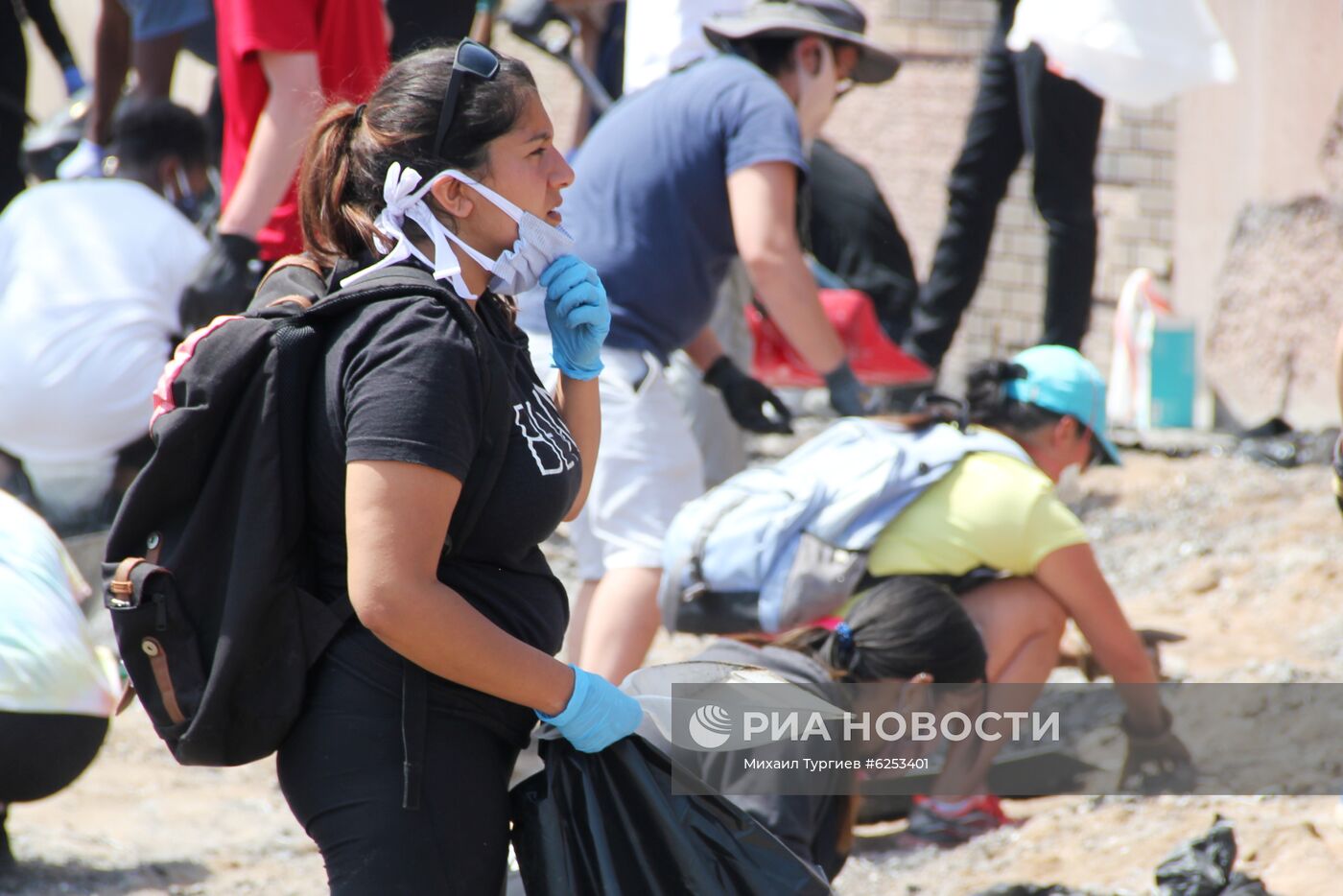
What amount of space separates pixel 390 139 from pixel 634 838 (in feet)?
2.69

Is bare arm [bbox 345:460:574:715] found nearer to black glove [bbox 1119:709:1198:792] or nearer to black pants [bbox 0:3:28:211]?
black glove [bbox 1119:709:1198:792]

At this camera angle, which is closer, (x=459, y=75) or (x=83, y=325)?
(x=459, y=75)

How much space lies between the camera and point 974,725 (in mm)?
3061

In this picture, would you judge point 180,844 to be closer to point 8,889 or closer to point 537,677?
point 8,889

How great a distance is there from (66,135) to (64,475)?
2762 millimetres

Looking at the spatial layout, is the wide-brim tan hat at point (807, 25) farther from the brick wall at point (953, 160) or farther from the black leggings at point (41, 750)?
the brick wall at point (953, 160)

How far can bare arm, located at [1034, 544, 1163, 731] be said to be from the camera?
323 centimetres

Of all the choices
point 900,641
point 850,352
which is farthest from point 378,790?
point 850,352

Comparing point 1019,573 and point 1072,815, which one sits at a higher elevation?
point 1019,573

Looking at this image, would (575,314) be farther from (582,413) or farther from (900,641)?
(900,641)

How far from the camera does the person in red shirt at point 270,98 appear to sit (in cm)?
340

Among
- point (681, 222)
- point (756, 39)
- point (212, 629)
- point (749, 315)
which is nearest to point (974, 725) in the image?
point (681, 222)

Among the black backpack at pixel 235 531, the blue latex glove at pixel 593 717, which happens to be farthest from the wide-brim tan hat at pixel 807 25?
the blue latex glove at pixel 593 717

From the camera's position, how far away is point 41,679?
2.83m
